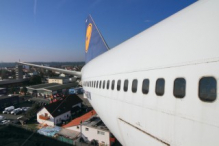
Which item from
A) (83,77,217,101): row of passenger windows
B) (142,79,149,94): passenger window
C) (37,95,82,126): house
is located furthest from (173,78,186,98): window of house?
(37,95,82,126): house

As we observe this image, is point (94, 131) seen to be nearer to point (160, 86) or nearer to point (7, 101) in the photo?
point (160, 86)

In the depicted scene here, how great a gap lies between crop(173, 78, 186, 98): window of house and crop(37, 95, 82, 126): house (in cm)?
2377

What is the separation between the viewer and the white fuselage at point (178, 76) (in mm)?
2227

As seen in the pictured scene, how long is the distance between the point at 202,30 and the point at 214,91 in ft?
3.07

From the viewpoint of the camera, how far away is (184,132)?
8.22 ft

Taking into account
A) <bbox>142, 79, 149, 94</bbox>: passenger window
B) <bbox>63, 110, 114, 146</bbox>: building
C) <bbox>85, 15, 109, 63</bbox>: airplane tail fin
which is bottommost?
<bbox>63, 110, 114, 146</bbox>: building

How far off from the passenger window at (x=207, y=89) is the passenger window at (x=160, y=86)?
68 centimetres

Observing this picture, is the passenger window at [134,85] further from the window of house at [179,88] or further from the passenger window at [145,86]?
the window of house at [179,88]

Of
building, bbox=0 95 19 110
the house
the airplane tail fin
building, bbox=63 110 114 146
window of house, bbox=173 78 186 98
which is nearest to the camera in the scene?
window of house, bbox=173 78 186 98

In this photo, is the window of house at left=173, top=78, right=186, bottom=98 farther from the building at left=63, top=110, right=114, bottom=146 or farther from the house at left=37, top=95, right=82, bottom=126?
the house at left=37, top=95, right=82, bottom=126

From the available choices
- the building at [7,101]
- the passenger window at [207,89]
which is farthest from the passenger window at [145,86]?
the building at [7,101]

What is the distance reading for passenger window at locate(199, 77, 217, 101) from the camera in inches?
85.0

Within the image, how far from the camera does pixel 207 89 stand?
7.25 feet

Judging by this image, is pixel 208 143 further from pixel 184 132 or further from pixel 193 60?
pixel 193 60
